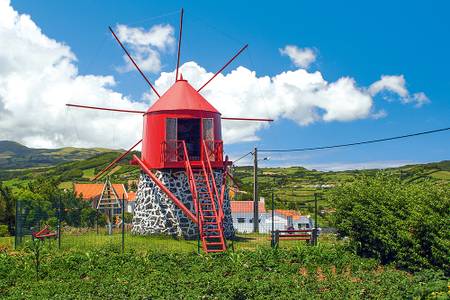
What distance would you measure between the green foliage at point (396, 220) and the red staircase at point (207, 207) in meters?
4.73

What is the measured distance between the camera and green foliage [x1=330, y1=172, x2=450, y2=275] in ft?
43.8

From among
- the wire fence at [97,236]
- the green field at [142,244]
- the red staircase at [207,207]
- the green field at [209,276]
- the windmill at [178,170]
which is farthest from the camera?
the windmill at [178,170]

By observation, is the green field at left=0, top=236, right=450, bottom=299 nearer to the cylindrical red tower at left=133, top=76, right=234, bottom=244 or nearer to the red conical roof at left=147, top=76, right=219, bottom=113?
the cylindrical red tower at left=133, top=76, right=234, bottom=244

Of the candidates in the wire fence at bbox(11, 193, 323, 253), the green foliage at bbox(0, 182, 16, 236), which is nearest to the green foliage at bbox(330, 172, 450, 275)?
the wire fence at bbox(11, 193, 323, 253)

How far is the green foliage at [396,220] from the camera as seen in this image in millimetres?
13344

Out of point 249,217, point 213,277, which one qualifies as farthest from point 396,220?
point 249,217

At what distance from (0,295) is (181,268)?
4.75m

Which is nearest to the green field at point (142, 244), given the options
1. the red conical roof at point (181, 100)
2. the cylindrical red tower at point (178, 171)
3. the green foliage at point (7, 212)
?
the cylindrical red tower at point (178, 171)

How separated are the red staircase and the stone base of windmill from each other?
0.66 meters

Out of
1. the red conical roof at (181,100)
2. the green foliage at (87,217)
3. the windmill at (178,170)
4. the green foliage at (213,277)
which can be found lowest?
the green foliage at (213,277)

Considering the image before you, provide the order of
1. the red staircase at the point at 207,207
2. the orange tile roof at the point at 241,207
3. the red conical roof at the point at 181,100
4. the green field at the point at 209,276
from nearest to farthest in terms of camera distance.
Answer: the green field at the point at 209,276, the red staircase at the point at 207,207, the red conical roof at the point at 181,100, the orange tile roof at the point at 241,207

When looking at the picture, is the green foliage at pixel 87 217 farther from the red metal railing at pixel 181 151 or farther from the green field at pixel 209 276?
the green field at pixel 209 276

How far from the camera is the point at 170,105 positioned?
23094 mm

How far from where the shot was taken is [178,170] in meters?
22.3
